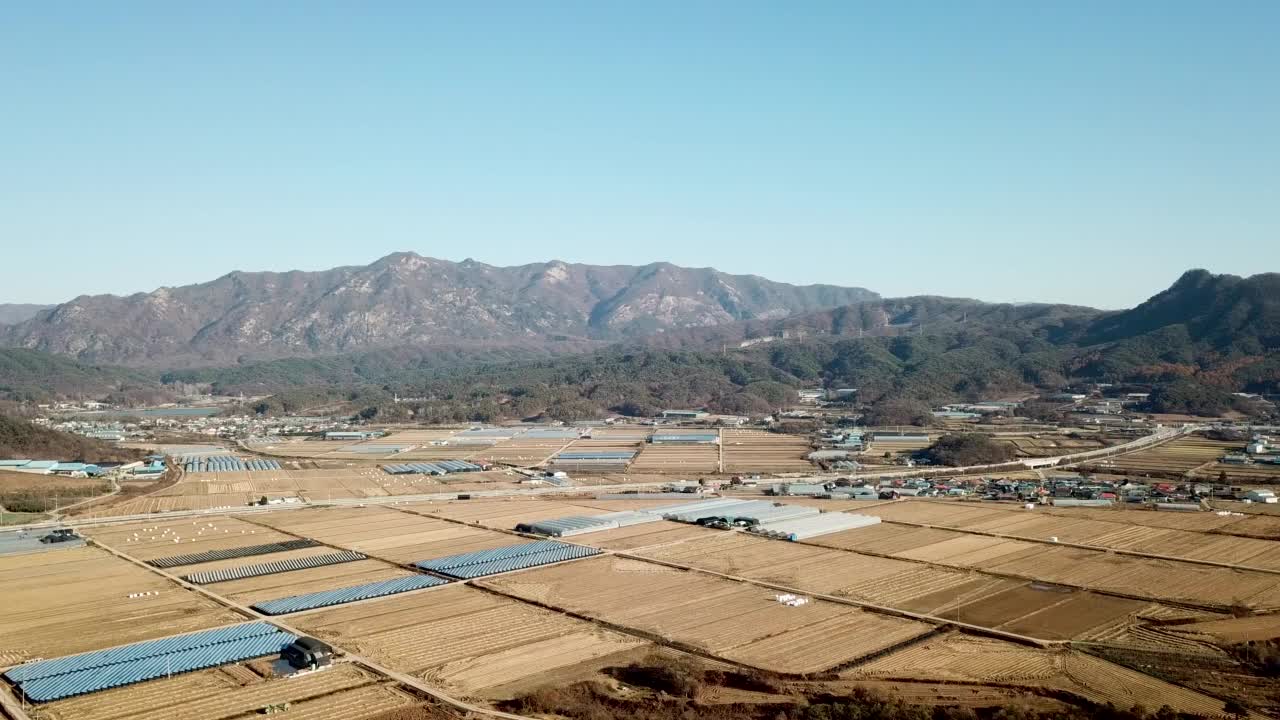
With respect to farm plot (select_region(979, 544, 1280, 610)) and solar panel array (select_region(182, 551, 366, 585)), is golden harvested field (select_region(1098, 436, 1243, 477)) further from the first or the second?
solar panel array (select_region(182, 551, 366, 585))

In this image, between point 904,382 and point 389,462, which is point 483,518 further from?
point 904,382

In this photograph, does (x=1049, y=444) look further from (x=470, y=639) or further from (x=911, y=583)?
(x=470, y=639)

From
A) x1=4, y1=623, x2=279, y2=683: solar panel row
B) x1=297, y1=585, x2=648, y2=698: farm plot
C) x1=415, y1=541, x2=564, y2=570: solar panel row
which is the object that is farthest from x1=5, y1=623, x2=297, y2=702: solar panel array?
x1=415, y1=541, x2=564, y2=570: solar panel row

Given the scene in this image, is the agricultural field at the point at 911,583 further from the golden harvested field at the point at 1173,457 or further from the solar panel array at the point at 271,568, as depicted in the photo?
the golden harvested field at the point at 1173,457

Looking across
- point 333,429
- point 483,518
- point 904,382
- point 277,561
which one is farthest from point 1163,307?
point 277,561

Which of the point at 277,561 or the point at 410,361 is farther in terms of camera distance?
the point at 410,361

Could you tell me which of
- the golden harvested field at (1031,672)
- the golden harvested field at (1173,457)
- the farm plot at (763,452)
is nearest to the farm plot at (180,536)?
the golden harvested field at (1031,672)

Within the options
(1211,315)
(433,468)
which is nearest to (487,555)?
(433,468)
